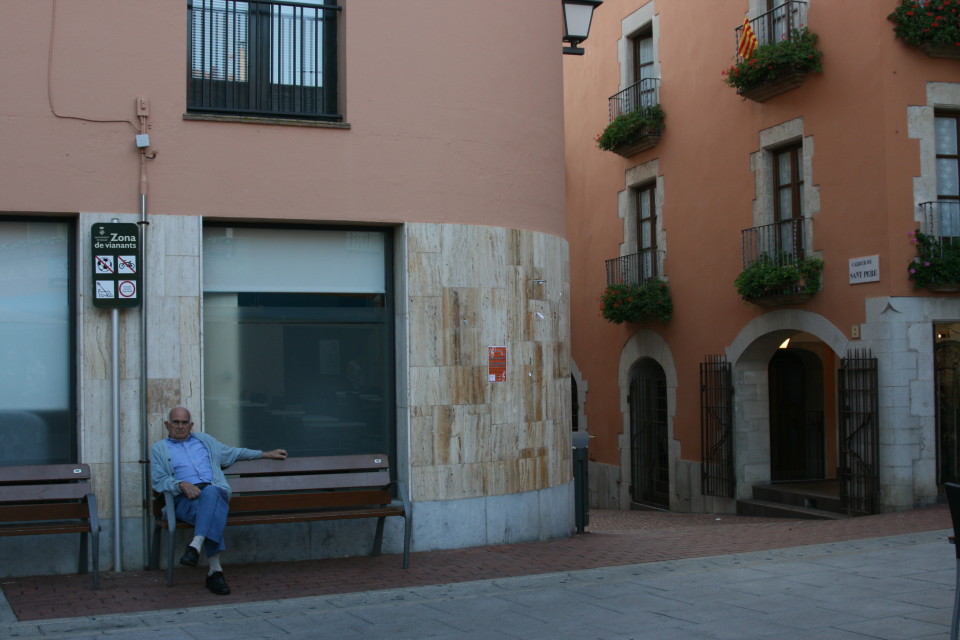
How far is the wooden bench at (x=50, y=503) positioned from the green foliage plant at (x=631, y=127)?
14187mm

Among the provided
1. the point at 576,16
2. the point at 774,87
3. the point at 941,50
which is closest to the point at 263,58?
the point at 576,16

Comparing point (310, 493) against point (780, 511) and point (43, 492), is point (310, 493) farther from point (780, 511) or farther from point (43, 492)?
point (780, 511)

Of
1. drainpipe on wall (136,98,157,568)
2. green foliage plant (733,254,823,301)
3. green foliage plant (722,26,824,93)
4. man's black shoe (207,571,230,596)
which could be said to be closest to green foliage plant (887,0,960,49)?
green foliage plant (722,26,824,93)

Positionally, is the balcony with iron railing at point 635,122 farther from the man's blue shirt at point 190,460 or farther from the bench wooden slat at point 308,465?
the man's blue shirt at point 190,460

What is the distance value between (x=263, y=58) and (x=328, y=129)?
952 millimetres

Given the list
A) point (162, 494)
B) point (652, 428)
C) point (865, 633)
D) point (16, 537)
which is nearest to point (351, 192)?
point (162, 494)

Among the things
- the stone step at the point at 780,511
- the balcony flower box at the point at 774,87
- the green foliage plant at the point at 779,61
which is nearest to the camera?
the stone step at the point at 780,511

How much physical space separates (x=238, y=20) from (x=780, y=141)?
9916 mm

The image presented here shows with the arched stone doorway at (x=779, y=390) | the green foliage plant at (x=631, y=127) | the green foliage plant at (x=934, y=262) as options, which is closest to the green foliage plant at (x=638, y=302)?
the arched stone doorway at (x=779, y=390)

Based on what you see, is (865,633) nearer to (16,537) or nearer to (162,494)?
(162,494)

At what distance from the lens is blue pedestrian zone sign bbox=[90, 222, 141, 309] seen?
8.55m

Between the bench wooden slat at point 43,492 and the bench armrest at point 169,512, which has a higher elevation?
the bench wooden slat at point 43,492

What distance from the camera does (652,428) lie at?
20.7 meters

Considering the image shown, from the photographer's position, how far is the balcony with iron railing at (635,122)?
1998 cm
